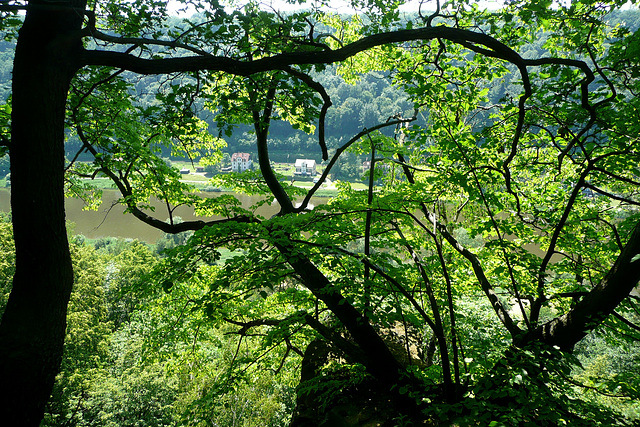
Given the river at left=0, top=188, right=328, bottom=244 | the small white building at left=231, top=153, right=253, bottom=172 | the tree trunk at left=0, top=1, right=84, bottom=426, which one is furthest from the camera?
the small white building at left=231, top=153, right=253, bottom=172

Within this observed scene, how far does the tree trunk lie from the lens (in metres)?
2.22

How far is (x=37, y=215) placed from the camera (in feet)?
7.81

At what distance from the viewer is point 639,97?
4.12 m

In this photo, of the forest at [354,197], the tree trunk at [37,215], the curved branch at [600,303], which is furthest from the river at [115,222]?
the tree trunk at [37,215]

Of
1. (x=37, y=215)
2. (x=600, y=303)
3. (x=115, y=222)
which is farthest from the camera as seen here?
(x=115, y=222)

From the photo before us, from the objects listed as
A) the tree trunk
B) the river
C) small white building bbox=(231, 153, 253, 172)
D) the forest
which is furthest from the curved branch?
small white building bbox=(231, 153, 253, 172)

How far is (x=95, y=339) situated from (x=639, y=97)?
2125 centimetres

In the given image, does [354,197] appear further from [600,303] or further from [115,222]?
[115,222]

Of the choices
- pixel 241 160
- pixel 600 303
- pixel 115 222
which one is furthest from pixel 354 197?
pixel 241 160

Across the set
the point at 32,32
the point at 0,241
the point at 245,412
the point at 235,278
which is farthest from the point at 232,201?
the point at 0,241

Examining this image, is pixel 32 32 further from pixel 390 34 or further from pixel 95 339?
pixel 95 339

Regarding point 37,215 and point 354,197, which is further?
point 354,197

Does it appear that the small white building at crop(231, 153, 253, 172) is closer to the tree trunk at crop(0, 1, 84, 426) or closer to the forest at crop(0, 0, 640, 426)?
the forest at crop(0, 0, 640, 426)

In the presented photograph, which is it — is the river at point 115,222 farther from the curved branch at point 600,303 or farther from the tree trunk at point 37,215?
the tree trunk at point 37,215
